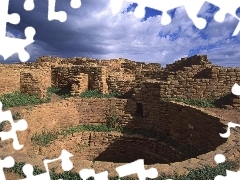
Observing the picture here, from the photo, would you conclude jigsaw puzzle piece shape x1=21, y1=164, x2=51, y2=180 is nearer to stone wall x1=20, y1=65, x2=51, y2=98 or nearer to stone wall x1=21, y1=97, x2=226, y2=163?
stone wall x1=21, y1=97, x2=226, y2=163

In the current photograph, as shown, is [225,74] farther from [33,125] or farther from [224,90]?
[33,125]

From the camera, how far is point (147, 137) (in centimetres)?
1172

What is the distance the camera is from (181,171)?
218 inches

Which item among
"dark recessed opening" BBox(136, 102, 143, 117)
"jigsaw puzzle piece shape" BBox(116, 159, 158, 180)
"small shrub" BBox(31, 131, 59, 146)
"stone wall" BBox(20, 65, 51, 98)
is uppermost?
"stone wall" BBox(20, 65, 51, 98)

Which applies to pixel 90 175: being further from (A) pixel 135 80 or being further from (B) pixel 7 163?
(A) pixel 135 80

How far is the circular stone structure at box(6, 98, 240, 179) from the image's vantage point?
9.32 meters

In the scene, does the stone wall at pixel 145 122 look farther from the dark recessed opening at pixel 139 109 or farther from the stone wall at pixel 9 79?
the stone wall at pixel 9 79

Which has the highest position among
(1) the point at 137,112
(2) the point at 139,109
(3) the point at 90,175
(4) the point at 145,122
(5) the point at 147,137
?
(2) the point at 139,109

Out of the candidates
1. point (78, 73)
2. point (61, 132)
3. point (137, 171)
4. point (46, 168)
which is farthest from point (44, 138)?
point (137, 171)

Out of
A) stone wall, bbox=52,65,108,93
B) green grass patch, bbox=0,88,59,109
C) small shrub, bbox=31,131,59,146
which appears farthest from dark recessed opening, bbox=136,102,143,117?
green grass patch, bbox=0,88,59,109

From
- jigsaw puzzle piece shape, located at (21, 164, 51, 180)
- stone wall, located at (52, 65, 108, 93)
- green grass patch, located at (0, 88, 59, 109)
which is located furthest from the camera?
stone wall, located at (52, 65, 108, 93)

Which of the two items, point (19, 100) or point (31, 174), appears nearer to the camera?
point (31, 174)

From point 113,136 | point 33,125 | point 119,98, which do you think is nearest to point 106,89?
point 119,98

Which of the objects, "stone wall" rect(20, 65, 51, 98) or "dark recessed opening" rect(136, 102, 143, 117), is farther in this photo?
"stone wall" rect(20, 65, 51, 98)
